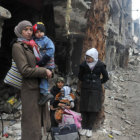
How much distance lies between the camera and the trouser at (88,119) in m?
3.69

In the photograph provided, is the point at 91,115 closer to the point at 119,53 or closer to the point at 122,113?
the point at 122,113

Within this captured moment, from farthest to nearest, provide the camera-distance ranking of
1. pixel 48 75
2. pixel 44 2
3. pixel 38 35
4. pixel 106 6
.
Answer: pixel 44 2 < pixel 106 6 < pixel 38 35 < pixel 48 75

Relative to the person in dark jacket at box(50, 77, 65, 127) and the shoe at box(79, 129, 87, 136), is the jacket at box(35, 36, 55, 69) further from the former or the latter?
the shoe at box(79, 129, 87, 136)

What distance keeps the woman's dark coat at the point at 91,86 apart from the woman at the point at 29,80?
56.8 inches

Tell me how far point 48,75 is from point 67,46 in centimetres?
603

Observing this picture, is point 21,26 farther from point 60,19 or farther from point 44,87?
point 60,19

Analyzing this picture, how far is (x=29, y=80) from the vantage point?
6.81 ft

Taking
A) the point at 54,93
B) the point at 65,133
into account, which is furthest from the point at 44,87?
the point at 54,93

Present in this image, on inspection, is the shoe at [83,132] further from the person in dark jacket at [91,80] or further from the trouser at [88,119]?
the person in dark jacket at [91,80]

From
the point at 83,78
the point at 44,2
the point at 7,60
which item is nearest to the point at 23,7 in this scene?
the point at 44,2

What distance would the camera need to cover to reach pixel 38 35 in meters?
2.21

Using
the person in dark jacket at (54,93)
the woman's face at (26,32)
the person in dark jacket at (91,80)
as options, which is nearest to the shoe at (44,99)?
the woman's face at (26,32)

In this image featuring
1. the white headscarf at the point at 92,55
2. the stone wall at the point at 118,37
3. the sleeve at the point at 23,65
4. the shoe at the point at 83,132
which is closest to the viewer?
the sleeve at the point at 23,65

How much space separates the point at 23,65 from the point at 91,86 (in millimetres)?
1784
